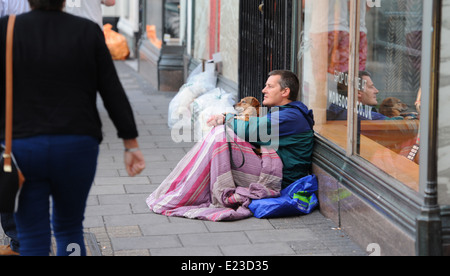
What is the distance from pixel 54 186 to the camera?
3.60 m

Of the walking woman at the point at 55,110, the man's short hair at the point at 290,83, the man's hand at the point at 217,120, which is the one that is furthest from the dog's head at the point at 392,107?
the walking woman at the point at 55,110

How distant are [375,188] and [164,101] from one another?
7068 mm

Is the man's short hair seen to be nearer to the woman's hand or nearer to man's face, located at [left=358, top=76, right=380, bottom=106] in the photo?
man's face, located at [left=358, top=76, right=380, bottom=106]

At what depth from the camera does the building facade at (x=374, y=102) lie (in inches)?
166

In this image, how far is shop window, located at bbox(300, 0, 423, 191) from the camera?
496cm

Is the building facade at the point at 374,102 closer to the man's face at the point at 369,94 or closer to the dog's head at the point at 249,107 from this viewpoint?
the man's face at the point at 369,94

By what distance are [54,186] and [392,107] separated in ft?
8.75

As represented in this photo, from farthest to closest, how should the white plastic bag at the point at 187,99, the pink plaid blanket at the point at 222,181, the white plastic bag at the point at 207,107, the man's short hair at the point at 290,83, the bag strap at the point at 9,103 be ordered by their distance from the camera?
the white plastic bag at the point at 187,99 < the white plastic bag at the point at 207,107 < the man's short hair at the point at 290,83 < the pink plaid blanket at the point at 222,181 < the bag strap at the point at 9,103

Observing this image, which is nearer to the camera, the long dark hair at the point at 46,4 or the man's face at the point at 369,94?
the long dark hair at the point at 46,4

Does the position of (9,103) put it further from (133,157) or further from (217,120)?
(217,120)

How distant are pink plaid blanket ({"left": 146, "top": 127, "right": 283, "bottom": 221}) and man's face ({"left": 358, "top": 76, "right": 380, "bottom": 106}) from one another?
0.76 meters

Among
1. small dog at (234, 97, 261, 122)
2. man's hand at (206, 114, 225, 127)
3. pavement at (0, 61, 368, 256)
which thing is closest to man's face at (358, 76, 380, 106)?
pavement at (0, 61, 368, 256)

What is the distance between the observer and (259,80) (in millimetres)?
7742

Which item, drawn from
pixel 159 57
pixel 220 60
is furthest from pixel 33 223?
pixel 159 57
